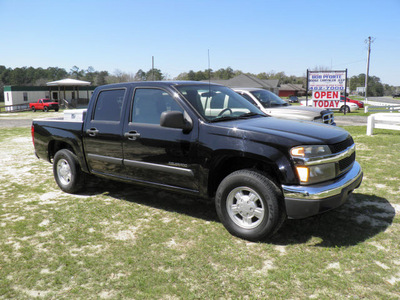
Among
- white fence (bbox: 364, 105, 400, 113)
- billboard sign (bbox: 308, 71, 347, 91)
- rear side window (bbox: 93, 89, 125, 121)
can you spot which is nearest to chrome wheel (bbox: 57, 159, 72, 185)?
rear side window (bbox: 93, 89, 125, 121)

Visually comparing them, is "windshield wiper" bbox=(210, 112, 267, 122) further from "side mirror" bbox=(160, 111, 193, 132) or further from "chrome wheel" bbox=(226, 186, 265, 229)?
"chrome wheel" bbox=(226, 186, 265, 229)

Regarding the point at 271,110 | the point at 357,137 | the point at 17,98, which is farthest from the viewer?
the point at 17,98

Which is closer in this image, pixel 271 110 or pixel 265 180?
pixel 265 180

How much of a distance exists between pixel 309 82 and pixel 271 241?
1488 centimetres

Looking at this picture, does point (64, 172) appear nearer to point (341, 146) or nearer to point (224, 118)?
point (224, 118)

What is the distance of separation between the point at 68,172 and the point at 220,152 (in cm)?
322

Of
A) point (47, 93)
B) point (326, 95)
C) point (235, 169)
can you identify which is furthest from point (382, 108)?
point (47, 93)

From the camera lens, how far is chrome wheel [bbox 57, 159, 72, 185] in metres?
5.97

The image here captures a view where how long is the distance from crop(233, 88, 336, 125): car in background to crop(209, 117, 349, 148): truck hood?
3990 mm

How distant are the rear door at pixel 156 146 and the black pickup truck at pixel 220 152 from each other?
0.01m

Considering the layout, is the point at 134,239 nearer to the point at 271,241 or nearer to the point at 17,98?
the point at 271,241

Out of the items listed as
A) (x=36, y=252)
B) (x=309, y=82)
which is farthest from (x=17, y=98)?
(x=36, y=252)

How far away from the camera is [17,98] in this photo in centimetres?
5075

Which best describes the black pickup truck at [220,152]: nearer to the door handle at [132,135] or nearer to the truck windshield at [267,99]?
the door handle at [132,135]
